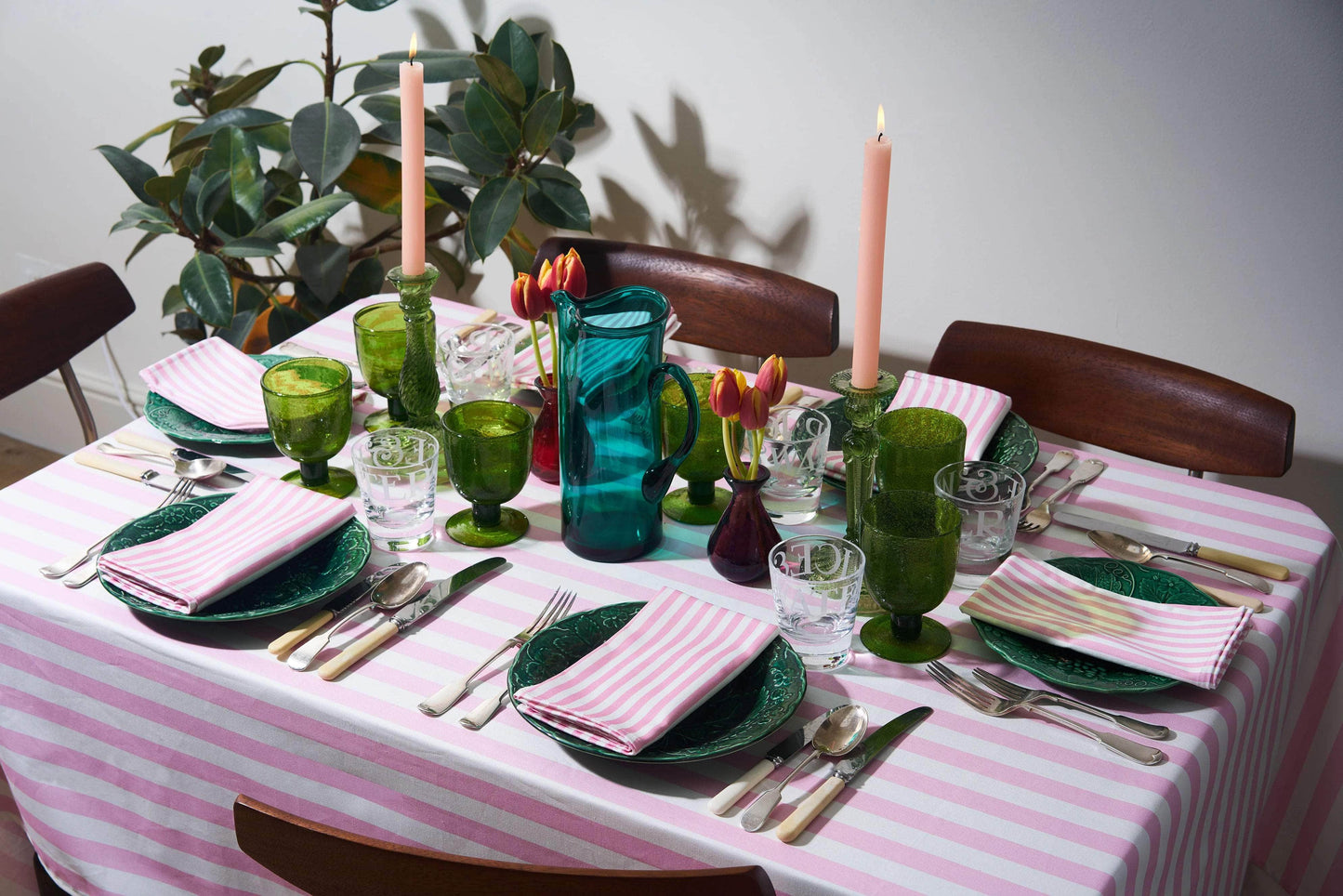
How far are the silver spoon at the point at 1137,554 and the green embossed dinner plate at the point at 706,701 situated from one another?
1.28 feet

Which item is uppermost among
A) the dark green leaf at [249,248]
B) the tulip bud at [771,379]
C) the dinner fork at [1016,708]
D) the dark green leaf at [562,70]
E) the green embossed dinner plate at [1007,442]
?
the dark green leaf at [562,70]

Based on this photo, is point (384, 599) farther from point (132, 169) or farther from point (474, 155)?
point (132, 169)

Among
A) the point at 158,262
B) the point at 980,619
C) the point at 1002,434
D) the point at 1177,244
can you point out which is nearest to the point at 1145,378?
the point at 1002,434

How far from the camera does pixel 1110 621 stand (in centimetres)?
105

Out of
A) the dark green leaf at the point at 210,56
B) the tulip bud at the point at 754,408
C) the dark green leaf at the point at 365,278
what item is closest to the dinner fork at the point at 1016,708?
the tulip bud at the point at 754,408

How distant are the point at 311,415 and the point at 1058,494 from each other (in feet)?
2.57

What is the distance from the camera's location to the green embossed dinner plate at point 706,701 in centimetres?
89

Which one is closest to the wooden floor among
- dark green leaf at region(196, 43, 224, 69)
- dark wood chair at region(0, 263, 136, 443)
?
dark green leaf at region(196, 43, 224, 69)

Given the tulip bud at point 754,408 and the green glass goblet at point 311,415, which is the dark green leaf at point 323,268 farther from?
the tulip bud at point 754,408

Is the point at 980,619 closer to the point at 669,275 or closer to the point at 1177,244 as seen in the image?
the point at 669,275

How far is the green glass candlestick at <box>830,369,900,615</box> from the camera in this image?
1.07 metres

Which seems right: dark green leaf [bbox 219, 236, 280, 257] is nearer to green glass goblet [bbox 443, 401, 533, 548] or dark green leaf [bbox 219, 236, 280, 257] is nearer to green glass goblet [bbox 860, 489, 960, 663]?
green glass goblet [bbox 443, 401, 533, 548]

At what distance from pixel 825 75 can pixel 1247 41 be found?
0.66 metres

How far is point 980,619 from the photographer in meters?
1.04
